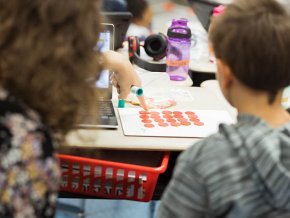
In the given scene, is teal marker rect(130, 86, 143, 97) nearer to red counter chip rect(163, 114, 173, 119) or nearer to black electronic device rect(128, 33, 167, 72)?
red counter chip rect(163, 114, 173, 119)

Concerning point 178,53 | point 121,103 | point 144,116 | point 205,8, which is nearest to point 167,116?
point 144,116

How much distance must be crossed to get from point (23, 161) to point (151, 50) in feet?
4.66

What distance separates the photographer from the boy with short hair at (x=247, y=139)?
1002 millimetres

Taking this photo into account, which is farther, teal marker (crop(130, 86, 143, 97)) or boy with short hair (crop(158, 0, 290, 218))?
teal marker (crop(130, 86, 143, 97))

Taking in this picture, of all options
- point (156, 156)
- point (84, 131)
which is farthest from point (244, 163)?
point (156, 156)

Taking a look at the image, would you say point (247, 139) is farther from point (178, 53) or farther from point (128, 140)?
point (178, 53)

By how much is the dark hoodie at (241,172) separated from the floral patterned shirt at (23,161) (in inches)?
12.3

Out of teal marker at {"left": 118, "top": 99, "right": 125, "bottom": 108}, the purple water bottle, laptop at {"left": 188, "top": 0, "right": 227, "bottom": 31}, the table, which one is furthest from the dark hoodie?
laptop at {"left": 188, "top": 0, "right": 227, "bottom": 31}

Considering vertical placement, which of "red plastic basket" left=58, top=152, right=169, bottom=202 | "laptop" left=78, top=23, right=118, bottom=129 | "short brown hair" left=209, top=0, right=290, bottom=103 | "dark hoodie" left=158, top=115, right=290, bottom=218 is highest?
"short brown hair" left=209, top=0, right=290, bottom=103

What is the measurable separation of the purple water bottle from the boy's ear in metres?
0.96

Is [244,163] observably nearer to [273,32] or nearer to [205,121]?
[273,32]

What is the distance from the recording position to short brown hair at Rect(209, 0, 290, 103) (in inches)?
40.9

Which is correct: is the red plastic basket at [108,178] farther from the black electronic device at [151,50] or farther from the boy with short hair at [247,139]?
the black electronic device at [151,50]

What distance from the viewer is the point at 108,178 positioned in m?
1.54
